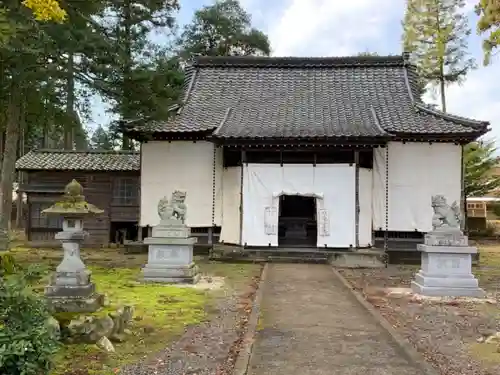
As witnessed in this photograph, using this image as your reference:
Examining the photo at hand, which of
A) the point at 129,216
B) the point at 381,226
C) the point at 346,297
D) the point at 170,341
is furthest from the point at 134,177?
the point at 170,341

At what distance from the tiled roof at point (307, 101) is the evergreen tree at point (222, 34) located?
16.3 meters

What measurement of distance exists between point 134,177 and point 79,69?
633 cm

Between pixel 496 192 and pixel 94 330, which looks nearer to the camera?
pixel 94 330

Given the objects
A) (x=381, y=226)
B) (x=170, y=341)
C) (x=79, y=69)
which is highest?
(x=79, y=69)

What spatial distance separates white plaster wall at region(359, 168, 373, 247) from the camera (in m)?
15.5

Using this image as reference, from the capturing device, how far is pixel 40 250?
56.3 ft

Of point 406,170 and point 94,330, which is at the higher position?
point 406,170

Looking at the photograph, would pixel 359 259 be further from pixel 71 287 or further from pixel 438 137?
pixel 71 287

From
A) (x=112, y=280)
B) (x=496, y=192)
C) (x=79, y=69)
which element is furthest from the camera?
(x=496, y=192)

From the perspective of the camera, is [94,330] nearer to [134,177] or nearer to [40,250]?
[40,250]

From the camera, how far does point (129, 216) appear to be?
19.0 meters

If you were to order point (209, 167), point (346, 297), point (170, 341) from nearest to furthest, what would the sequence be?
point (170, 341) → point (346, 297) → point (209, 167)

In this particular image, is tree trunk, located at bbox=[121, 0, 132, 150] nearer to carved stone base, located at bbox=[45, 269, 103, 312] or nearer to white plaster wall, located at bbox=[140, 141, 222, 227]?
white plaster wall, located at bbox=[140, 141, 222, 227]

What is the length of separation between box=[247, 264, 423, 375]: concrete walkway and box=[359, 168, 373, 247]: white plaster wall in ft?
18.0
